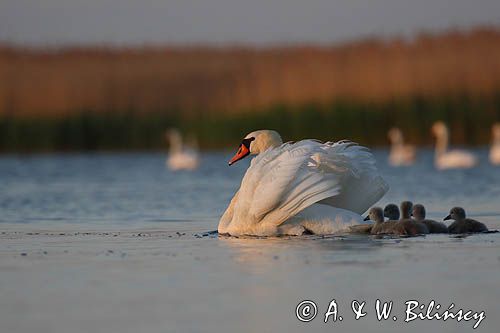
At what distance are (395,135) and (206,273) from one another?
22.1m

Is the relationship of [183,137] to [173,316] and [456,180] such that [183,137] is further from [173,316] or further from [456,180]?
[173,316]

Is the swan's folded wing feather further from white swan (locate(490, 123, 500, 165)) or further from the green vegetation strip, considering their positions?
the green vegetation strip

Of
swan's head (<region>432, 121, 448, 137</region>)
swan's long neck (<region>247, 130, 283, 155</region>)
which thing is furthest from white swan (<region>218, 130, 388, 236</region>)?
swan's head (<region>432, 121, 448, 137</region>)

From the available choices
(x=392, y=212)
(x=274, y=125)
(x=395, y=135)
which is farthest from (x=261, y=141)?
(x=274, y=125)

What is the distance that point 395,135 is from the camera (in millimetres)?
29922

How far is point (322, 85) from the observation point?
33531mm

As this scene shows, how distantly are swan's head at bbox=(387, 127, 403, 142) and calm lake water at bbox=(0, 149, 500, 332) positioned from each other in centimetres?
1385

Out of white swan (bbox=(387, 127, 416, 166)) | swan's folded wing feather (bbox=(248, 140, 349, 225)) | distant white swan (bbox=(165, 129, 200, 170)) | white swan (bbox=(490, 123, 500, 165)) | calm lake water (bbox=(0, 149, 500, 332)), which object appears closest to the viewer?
calm lake water (bbox=(0, 149, 500, 332))

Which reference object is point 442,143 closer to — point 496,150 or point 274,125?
point 496,150

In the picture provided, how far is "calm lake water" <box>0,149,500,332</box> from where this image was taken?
6.46 metres

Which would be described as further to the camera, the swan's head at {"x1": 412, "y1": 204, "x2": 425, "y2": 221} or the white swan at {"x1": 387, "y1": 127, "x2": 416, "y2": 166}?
the white swan at {"x1": 387, "y1": 127, "x2": 416, "y2": 166}

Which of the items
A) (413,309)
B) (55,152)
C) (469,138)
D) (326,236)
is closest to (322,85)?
(469,138)

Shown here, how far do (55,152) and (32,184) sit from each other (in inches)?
496

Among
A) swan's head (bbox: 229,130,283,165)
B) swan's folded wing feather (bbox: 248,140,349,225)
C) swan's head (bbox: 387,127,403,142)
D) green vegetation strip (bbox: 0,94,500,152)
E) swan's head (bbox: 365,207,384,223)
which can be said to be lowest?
swan's head (bbox: 365,207,384,223)
